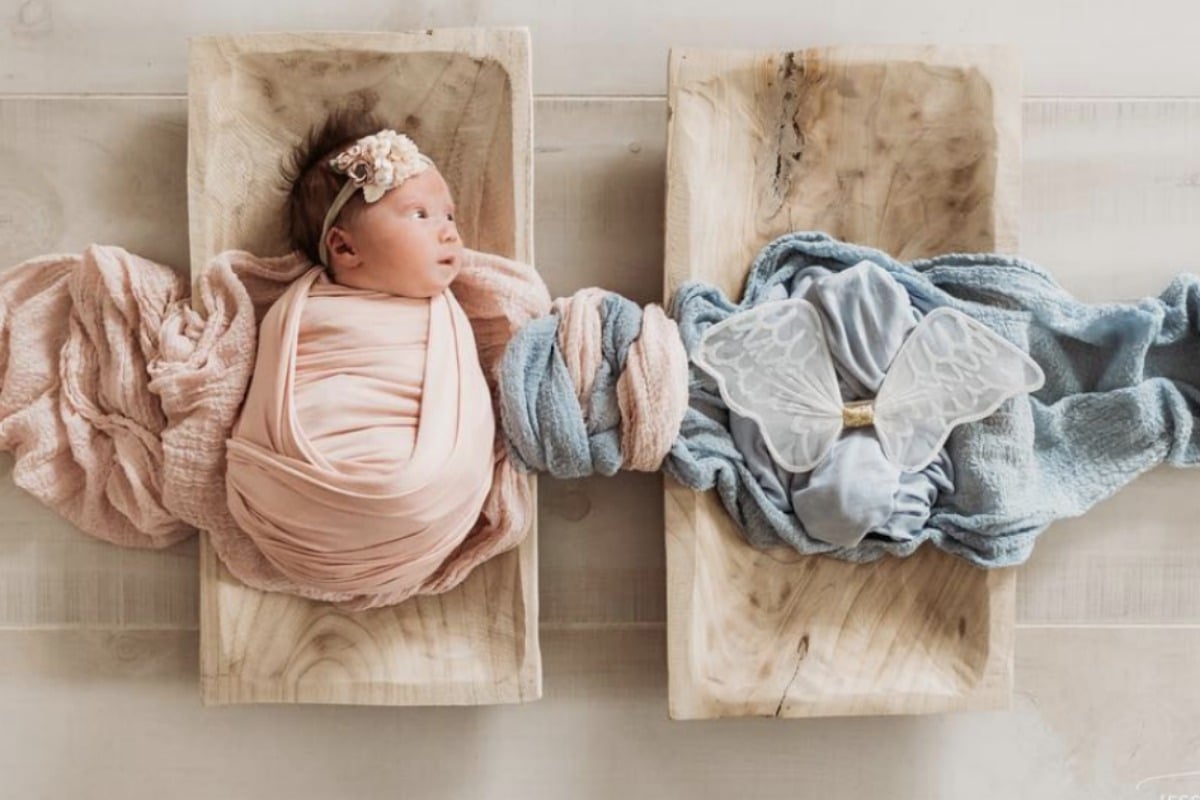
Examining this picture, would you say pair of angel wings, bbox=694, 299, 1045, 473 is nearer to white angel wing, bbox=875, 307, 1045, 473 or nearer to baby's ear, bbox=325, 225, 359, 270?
white angel wing, bbox=875, 307, 1045, 473

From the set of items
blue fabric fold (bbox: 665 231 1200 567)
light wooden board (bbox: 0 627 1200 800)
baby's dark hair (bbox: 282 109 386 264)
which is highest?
baby's dark hair (bbox: 282 109 386 264)

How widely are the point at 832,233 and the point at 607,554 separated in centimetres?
37

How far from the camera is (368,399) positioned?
85 centimetres

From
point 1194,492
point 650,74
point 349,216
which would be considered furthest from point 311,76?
point 1194,492

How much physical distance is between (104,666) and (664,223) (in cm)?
68

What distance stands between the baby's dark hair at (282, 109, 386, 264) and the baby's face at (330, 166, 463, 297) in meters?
0.02

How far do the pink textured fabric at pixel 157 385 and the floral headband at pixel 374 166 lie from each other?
0.28 ft

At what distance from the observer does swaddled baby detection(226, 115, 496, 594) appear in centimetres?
84

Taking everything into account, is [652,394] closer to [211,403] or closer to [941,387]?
[941,387]

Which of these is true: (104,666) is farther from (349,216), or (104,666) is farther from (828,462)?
(828,462)

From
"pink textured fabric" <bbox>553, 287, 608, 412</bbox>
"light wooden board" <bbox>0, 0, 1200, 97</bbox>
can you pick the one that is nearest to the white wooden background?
"light wooden board" <bbox>0, 0, 1200, 97</bbox>

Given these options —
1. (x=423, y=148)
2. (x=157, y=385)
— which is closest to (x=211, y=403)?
(x=157, y=385)

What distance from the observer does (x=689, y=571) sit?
0.92 meters


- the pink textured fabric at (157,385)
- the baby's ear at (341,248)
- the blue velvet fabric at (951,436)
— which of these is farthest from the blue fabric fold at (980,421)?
the baby's ear at (341,248)
